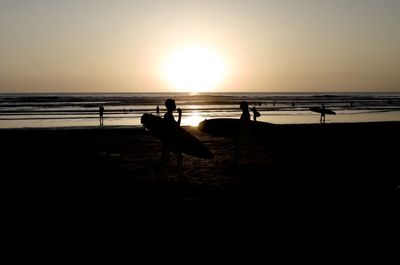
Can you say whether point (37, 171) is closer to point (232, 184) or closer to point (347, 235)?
point (232, 184)

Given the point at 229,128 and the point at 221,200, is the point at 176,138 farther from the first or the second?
the point at 229,128

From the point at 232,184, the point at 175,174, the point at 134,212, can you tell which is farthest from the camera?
the point at 175,174

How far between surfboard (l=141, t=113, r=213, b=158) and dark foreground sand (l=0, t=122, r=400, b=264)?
673 millimetres

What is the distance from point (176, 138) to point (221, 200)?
2.69m

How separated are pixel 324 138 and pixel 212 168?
11.0 meters

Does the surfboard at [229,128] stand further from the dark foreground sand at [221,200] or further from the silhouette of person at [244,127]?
the silhouette of person at [244,127]

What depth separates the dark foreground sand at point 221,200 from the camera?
710cm

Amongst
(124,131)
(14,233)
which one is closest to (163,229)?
(14,233)

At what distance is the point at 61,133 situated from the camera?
25.1 metres

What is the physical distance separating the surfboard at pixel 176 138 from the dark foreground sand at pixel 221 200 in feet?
2.21

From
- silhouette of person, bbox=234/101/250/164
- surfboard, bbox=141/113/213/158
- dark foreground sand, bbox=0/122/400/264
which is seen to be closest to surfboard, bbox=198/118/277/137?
dark foreground sand, bbox=0/122/400/264

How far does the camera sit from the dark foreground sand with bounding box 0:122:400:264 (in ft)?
23.3

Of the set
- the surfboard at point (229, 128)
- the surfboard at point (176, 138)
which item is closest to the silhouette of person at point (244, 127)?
the surfboard at point (176, 138)

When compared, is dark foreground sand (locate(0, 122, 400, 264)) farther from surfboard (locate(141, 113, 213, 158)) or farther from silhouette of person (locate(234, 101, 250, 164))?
silhouette of person (locate(234, 101, 250, 164))
